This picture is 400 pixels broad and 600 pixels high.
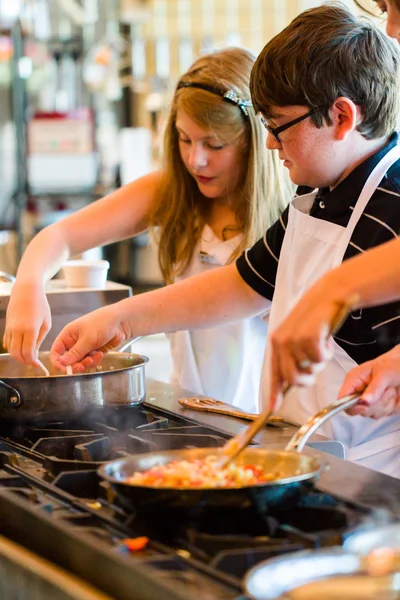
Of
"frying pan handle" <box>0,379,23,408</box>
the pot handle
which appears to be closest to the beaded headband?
"frying pan handle" <box>0,379,23,408</box>

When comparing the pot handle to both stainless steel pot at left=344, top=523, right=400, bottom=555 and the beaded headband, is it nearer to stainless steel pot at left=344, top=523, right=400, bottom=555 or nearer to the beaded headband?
stainless steel pot at left=344, top=523, right=400, bottom=555

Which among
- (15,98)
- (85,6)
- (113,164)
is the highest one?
(85,6)

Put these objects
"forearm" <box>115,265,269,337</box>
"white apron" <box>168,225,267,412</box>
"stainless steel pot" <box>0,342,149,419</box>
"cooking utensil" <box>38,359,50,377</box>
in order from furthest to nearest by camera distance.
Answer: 1. "white apron" <box>168,225,267,412</box>
2. "forearm" <box>115,265,269,337</box>
3. "cooking utensil" <box>38,359,50,377</box>
4. "stainless steel pot" <box>0,342,149,419</box>

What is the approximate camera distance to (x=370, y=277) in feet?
3.61

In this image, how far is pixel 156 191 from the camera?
233cm

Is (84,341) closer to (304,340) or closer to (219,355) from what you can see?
(219,355)

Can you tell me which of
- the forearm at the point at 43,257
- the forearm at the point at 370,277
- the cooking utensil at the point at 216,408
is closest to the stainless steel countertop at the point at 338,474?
the cooking utensil at the point at 216,408

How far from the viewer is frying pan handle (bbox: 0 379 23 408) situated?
157cm

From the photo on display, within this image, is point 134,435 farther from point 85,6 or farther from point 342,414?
point 85,6

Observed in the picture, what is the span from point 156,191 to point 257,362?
1.68 ft

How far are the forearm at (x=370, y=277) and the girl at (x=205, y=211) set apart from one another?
103 cm

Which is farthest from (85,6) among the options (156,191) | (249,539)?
A: (249,539)

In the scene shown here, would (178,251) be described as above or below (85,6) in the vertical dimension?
below

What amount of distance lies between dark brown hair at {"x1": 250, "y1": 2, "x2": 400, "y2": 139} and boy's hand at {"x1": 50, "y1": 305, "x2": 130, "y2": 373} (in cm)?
53
